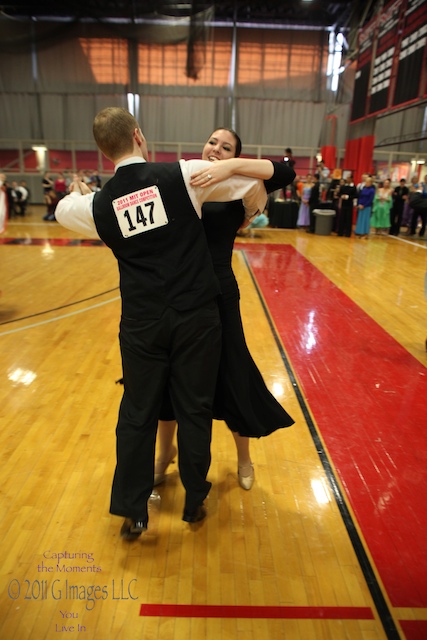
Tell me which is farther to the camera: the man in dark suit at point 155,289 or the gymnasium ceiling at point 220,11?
the gymnasium ceiling at point 220,11

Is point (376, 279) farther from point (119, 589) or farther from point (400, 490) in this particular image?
point (119, 589)

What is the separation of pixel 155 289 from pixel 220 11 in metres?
20.8

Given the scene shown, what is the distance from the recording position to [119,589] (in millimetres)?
1732

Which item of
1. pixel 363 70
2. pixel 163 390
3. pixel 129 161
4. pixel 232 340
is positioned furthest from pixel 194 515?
pixel 363 70

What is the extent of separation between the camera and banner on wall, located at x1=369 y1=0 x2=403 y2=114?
1116cm

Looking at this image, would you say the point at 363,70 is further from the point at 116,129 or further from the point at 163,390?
the point at 163,390

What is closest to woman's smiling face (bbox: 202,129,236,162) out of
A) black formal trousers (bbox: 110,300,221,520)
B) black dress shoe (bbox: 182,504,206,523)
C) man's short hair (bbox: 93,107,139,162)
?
man's short hair (bbox: 93,107,139,162)

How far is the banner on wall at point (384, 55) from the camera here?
11157mm

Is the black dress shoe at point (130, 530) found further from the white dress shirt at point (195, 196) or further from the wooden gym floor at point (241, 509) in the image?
the white dress shirt at point (195, 196)

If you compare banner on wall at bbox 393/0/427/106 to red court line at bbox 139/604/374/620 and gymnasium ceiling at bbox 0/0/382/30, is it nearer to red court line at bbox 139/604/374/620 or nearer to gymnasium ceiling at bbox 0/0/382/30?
gymnasium ceiling at bbox 0/0/382/30

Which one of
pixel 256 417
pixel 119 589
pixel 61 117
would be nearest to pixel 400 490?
pixel 256 417

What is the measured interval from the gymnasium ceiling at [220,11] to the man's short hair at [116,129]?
15340mm

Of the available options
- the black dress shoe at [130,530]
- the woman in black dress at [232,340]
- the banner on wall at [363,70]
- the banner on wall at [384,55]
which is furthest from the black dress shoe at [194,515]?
the banner on wall at [363,70]

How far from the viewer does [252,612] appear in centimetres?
166
